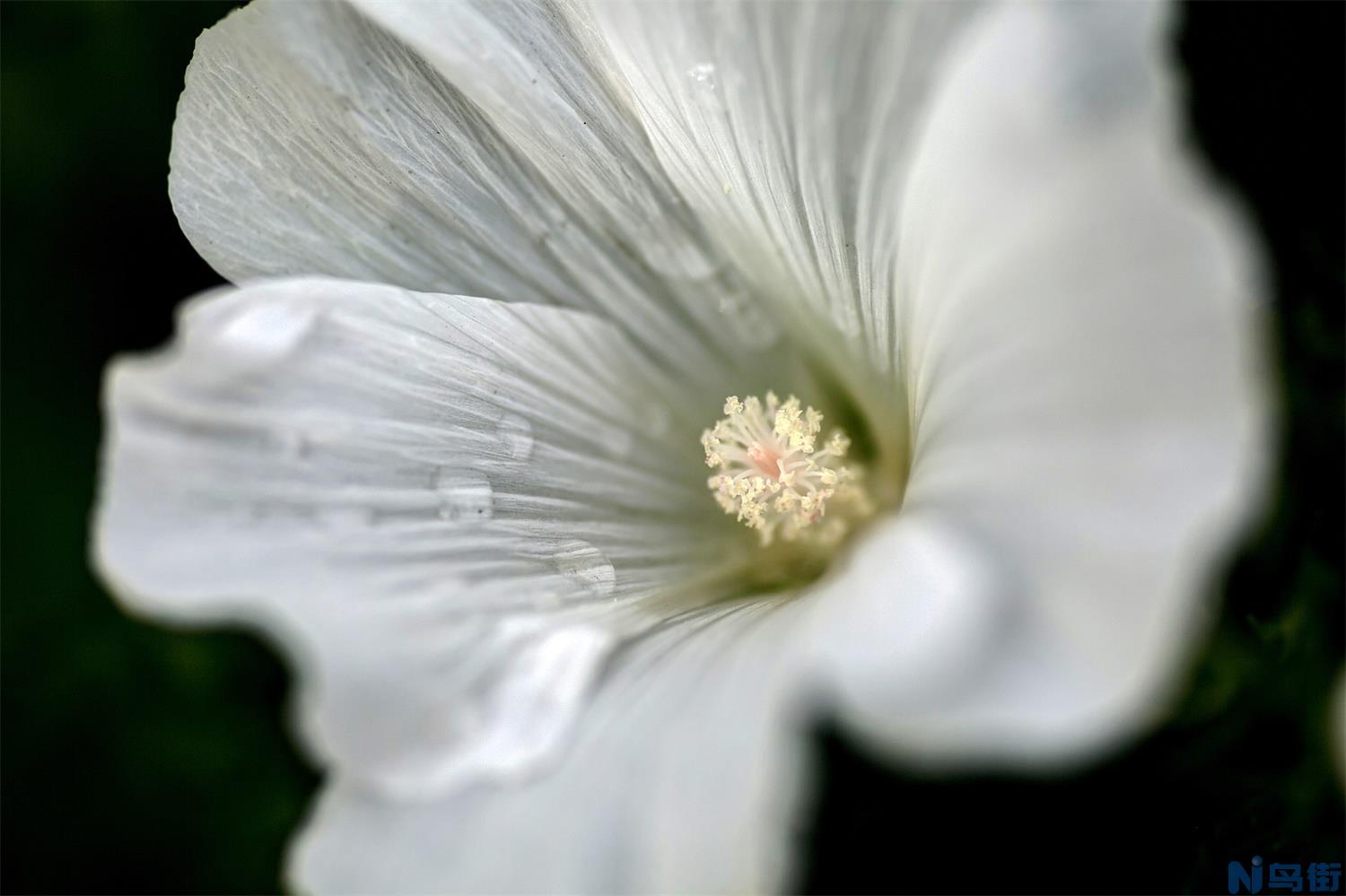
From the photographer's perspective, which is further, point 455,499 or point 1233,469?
point 455,499

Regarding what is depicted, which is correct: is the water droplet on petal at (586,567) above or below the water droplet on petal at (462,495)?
below

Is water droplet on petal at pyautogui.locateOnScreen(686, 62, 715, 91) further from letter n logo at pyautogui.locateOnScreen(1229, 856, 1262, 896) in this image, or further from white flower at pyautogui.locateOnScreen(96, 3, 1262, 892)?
letter n logo at pyautogui.locateOnScreen(1229, 856, 1262, 896)

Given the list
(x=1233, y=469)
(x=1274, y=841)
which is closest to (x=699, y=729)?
(x=1233, y=469)

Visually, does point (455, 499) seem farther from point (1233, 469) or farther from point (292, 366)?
point (1233, 469)

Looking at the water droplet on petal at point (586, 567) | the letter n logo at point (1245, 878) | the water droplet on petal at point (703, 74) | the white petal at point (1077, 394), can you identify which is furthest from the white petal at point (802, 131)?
the letter n logo at point (1245, 878)

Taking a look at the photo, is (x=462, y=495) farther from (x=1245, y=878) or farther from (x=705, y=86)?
(x=1245, y=878)

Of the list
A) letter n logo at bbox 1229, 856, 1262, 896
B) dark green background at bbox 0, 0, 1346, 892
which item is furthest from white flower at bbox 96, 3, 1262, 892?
dark green background at bbox 0, 0, 1346, 892

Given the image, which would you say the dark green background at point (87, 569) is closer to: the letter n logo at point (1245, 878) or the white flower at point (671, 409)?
the white flower at point (671, 409)
